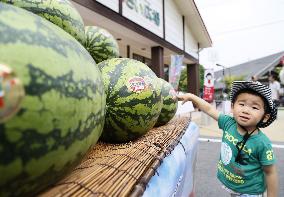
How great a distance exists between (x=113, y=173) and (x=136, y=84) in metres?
0.85

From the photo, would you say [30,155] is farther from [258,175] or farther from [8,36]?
[258,175]

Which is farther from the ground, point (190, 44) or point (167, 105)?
point (190, 44)

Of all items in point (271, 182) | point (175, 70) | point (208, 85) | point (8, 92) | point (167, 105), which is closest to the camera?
point (8, 92)

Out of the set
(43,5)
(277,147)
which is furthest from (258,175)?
(277,147)

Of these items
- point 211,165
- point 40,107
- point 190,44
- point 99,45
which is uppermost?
point 190,44

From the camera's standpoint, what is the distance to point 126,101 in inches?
70.9

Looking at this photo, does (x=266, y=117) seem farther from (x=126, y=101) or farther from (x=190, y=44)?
(x=190, y=44)

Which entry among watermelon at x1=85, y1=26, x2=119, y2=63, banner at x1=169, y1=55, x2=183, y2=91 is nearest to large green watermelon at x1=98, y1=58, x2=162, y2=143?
watermelon at x1=85, y1=26, x2=119, y2=63

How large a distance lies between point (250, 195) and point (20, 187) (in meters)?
1.93

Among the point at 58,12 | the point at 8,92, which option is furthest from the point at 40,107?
the point at 58,12

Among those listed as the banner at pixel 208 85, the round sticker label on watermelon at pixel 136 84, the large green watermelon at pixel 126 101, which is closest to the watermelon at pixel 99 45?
the large green watermelon at pixel 126 101

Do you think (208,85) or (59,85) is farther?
(208,85)

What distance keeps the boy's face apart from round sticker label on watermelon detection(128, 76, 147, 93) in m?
0.84

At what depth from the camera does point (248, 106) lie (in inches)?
88.0
